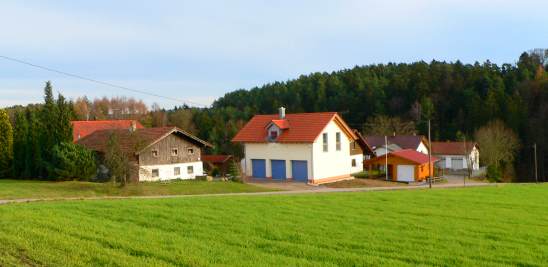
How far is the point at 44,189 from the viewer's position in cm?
2923

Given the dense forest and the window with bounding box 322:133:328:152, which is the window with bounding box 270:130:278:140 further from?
the dense forest

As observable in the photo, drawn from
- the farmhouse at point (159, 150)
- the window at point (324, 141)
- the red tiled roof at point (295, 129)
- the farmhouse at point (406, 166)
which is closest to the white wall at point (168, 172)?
the farmhouse at point (159, 150)

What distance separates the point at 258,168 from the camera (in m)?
44.3

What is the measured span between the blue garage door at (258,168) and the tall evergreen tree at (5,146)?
19.1 meters

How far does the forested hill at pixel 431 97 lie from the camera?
80.0m

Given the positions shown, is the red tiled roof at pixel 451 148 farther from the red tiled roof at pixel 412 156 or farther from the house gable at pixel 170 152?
the house gable at pixel 170 152

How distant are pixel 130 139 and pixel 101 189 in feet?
24.1

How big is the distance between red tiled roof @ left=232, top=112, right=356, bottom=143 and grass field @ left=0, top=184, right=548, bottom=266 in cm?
2187

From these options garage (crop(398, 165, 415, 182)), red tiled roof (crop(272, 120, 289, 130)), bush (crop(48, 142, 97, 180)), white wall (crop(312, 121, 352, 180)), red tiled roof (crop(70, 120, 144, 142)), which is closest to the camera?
bush (crop(48, 142, 97, 180))

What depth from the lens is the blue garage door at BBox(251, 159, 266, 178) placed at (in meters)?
43.9

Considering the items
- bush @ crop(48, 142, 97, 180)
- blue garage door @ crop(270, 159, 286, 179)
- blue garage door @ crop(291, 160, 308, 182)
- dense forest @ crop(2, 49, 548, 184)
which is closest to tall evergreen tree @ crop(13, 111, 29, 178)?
bush @ crop(48, 142, 97, 180)

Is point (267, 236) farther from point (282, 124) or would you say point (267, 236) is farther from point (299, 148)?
point (282, 124)

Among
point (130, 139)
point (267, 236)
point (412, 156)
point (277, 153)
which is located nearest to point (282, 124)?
point (277, 153)

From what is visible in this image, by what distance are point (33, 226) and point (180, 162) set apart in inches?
1168
